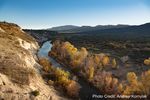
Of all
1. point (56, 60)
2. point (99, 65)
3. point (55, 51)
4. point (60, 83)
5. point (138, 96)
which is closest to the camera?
point (138, 96)

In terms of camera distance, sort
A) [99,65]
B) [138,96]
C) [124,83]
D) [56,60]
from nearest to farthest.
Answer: [138,96]
[124,83]
[99,65]
[56,60]

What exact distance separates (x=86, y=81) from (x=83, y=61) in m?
15.4

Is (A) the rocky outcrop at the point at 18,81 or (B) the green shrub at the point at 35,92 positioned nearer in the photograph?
(A) the rocky outcrop at the point at 18,81

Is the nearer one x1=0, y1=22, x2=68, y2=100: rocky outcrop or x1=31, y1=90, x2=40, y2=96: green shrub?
x1=0, y1=22, x2=68, y2=100: rocky outcrop

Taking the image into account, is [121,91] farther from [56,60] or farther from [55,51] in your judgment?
[55,51]

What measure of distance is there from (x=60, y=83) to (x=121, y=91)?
53.7ft

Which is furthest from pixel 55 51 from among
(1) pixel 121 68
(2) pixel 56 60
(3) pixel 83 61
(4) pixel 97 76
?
(4) pixel 97 76

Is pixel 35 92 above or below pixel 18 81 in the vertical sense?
below

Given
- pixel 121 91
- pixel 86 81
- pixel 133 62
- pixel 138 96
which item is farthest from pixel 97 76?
Result: pixel 133 62

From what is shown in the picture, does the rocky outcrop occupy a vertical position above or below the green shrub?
above

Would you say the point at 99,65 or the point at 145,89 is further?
the point at 99,65

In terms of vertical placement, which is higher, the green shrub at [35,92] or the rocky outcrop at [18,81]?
the rocky outcrop at [18,81]

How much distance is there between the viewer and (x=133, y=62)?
351ft

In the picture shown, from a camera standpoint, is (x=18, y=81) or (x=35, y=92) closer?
(x=35, y=92)
